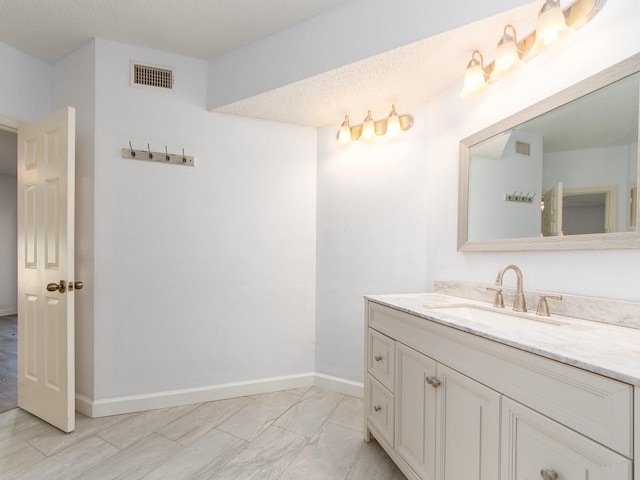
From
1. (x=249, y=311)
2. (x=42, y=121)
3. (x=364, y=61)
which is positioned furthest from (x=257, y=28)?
(x=249, y=311)

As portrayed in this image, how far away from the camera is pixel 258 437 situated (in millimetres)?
1983

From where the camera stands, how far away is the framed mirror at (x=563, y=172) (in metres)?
1.19

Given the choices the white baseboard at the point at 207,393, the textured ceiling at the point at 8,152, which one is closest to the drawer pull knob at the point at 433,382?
the white baseboard at the point at 207,393

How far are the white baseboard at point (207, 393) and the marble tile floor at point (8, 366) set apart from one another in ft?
1.98

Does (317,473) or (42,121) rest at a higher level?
(42,121)

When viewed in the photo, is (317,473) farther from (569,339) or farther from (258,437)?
(569,339)

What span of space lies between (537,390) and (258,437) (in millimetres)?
1641

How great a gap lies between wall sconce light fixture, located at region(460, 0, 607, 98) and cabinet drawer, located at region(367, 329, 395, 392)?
4.51 feet

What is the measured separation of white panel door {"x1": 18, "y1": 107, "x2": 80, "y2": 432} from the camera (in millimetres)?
2027

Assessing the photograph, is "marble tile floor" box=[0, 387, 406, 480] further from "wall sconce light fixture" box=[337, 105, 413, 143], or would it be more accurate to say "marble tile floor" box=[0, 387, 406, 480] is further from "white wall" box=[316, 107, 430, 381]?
"wall sconce light fixture" box=[337, 105, 413, 143]

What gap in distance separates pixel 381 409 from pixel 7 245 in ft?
21.9

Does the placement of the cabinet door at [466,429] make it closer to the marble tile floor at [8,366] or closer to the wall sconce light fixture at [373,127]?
the wall sconce light fixture at [373,127]

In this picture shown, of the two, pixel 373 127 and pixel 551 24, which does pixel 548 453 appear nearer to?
pixel 551 24

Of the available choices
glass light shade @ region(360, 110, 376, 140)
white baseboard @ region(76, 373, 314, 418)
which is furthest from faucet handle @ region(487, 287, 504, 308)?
white baseboard @ region(76, 373, 314, 418)
